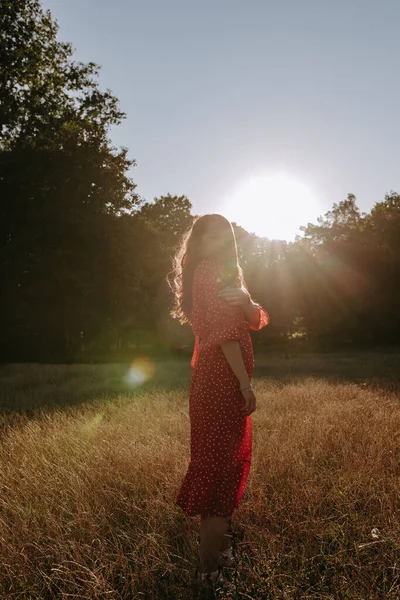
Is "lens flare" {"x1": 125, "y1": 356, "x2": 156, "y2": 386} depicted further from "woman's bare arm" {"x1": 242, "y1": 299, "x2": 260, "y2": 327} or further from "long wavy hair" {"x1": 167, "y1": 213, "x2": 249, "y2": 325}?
"woman's bare arm" {"x1": 242, "y1": 299, "x2": 260, "y2": 327}

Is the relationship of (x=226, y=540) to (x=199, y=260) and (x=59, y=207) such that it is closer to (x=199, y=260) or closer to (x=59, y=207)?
(x=199, y=260)

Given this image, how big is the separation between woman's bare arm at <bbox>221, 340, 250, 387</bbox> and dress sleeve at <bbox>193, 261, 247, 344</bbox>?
0.16 feet

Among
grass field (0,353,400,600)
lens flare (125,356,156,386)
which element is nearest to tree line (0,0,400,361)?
lens flare (125,356,156,386)

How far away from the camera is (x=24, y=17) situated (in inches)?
680

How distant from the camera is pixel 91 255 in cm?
2438

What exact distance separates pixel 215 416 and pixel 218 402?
9 cm

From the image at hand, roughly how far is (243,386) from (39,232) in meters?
22.6

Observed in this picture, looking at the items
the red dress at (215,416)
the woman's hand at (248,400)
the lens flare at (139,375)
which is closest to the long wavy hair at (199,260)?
the red dress at (215,416)

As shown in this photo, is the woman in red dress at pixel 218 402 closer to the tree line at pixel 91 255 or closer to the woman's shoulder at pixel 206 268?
the woman's shoulder at pixel 206 268

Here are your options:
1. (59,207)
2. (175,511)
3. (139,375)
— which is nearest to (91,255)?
(59,207)

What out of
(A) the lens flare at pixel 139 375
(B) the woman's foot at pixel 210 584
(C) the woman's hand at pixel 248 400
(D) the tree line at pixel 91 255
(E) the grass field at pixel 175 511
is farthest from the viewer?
(D) the tree line at pixel 91 255

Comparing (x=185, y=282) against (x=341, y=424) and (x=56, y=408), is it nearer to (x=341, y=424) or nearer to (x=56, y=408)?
(x=341, y=424)

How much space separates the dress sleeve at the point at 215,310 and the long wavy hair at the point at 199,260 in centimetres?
8

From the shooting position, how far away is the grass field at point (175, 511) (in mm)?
2623
